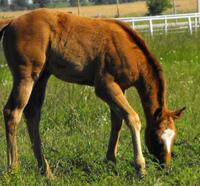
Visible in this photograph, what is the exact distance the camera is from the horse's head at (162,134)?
5.09 meters

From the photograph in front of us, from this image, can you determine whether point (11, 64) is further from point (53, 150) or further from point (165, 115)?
point (165, 115)

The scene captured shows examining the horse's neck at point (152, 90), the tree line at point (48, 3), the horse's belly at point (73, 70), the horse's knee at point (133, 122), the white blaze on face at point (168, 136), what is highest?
the horse's belly at point (73, 70)

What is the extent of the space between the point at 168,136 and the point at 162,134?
75 mm

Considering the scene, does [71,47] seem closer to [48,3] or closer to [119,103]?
[119,103]

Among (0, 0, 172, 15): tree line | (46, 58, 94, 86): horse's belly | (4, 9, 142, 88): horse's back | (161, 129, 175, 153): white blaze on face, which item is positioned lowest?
(0, 0, 172, 15): tree line

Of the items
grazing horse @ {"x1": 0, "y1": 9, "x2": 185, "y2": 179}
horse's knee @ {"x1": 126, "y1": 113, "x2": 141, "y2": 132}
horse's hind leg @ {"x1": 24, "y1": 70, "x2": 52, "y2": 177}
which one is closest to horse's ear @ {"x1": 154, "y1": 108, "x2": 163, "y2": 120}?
grazing horse @ {"x1": 0, "y1": 9, "x2": 185, "y2": 179}

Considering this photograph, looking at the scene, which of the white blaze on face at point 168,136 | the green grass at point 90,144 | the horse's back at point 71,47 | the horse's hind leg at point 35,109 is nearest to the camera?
the green grass at point 90,144

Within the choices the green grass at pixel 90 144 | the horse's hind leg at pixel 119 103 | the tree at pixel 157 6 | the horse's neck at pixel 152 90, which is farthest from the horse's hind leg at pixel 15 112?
the tree at pixel 157 6

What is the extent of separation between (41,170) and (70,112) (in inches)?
78.7

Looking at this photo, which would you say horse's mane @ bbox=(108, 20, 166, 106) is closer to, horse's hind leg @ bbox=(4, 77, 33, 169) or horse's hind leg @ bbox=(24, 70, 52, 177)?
horse's hind leg @ bbox=(24, 70, 52, 177)

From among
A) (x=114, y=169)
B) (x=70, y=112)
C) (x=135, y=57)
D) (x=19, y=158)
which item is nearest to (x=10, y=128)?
(x=19, y=158)

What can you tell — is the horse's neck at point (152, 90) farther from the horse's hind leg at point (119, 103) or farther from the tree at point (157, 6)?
the tree at point (157, 6)

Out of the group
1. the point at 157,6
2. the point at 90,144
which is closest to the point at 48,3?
the point at 157,6

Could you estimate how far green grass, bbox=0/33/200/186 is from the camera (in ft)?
16.2
